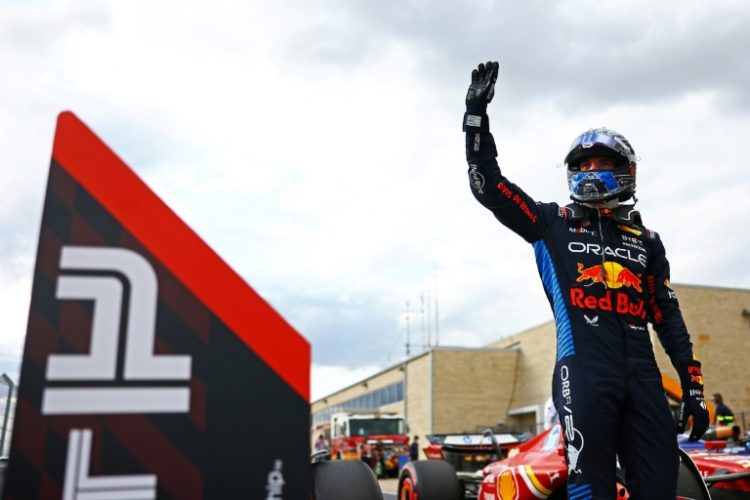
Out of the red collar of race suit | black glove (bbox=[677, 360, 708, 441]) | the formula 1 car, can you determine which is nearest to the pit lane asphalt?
the formula 1 car

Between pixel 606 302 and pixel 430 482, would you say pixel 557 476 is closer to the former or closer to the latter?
pixel 606 302

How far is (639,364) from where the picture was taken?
2.33 metres

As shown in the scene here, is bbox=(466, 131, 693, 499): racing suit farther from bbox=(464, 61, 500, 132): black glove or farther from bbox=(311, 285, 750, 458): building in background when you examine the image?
bbox=(311, 285, 750, 458): building in background

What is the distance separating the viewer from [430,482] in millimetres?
5762

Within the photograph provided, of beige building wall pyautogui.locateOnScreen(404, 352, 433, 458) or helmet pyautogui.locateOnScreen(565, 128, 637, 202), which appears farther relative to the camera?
beige building wall pyautogui.locateOnScreen(404, 352, 433, 458)

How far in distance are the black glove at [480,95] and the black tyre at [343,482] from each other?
114cm

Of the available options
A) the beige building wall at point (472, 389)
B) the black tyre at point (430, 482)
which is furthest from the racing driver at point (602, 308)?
the beige building wall at point (472, 389)

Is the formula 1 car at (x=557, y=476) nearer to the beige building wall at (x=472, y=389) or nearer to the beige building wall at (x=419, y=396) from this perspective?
the beige building wall at (x=419, y=396)

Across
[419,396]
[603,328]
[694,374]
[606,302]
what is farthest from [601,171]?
[419,396]

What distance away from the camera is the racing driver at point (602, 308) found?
2.24 meters

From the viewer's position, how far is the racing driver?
224 centimetres

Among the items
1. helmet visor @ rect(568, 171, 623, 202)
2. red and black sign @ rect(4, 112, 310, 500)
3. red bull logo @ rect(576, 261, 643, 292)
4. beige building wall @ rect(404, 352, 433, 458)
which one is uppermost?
beige building wall @ rect(404, 352, 433, 458)

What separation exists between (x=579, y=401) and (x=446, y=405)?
33.1 m

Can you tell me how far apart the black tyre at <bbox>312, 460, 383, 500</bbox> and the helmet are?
127 cm
